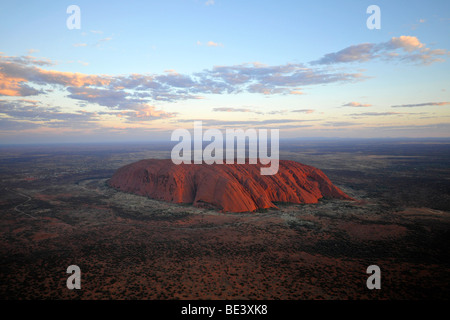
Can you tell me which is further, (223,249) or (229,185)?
(229,185)

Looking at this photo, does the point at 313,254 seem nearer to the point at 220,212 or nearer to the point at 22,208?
the point at 220,212

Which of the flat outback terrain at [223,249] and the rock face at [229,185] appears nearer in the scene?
the flat outback terrain at [223,249]

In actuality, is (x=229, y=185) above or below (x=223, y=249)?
above

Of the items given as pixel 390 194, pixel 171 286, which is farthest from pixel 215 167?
pixel 390 194

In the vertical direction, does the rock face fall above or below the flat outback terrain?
above
